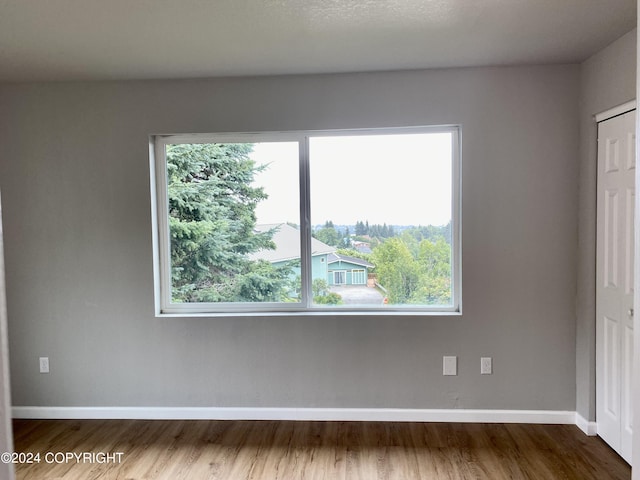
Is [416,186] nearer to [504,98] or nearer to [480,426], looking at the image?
[504,98]

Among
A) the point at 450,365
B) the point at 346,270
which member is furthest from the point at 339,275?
the point at 450,365

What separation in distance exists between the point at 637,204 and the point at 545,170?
2.27 m

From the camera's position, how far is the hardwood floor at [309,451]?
2281 millimetres

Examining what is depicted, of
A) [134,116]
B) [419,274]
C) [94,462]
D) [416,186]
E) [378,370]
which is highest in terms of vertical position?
[134,116]

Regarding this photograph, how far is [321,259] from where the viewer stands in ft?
9.73

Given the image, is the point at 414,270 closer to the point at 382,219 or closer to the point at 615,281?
the point at 382,219

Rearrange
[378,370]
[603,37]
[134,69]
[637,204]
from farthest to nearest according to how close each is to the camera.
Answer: [378,370] < [134,69] < [603,37] < [637,204]

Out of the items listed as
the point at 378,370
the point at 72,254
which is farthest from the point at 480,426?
the point at 72,254

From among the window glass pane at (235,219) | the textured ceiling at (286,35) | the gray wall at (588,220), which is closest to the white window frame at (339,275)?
the window glass pane at (235,219)

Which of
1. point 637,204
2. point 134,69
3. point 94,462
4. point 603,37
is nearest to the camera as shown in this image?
point 637,204

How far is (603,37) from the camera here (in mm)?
2230

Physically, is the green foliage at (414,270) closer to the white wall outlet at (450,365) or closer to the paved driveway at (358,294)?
the paved driveway at (358,294)

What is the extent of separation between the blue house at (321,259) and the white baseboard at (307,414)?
0.93m

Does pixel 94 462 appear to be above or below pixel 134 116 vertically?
below
